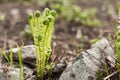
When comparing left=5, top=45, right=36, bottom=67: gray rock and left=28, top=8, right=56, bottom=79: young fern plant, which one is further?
left=5, top=45, right=36, bottom=67: gray rock

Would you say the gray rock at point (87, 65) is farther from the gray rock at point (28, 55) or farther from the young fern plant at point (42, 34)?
the gray rock at point (28, 55)

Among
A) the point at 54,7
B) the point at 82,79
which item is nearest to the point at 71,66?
the point at 82,79

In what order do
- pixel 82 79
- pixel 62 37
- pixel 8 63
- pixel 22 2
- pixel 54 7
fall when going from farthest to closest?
pixel 22 2 → pixel 54 7 → pixel 62 37 → pixel 8 63 → pixel 82 79

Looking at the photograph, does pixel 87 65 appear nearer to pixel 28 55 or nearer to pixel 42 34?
pixel 42 34

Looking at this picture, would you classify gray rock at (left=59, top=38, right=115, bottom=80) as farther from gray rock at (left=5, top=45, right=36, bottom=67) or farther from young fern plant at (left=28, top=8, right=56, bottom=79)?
gray rock at (left=5, top=45, right=36, bottom=67)

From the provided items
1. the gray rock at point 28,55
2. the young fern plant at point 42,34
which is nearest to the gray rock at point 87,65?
the young fern plant at point 42,34

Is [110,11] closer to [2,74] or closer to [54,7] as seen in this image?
[54,7]

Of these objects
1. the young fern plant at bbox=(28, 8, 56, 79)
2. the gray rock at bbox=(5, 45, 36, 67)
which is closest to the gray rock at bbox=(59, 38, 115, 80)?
the young fern plant at bbox=(28, 8, 56, 79)

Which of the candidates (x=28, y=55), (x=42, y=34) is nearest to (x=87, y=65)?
(x=42, y=34)
